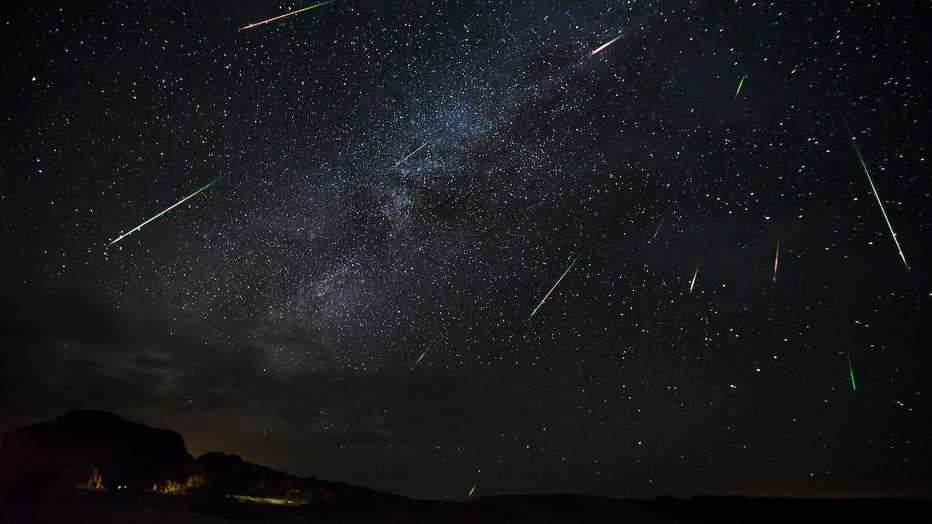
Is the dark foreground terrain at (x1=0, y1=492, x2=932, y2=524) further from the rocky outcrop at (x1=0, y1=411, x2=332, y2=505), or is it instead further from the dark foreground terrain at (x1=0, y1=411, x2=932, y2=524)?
the rocky outcrop at (x1=0, y1=411, x2=332, y2=505)

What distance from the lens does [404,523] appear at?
12.3 meters

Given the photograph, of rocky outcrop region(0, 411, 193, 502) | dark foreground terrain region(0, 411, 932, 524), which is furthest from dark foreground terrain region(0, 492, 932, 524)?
rocky outcrop region(0, 411, 193, 502)

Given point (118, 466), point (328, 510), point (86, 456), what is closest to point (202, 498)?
point (328, 510)

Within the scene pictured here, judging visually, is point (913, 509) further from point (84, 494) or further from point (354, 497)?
point (84, 494)

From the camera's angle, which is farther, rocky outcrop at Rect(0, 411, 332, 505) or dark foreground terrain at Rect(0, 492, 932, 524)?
Result: rocky outcrop at Rect(0, 411, 332, 505)

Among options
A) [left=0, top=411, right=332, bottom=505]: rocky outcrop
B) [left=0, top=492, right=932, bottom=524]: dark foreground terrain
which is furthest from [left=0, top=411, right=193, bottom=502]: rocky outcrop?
[left=0, top=492, right=932, bottom=524]: dark foreground terrain

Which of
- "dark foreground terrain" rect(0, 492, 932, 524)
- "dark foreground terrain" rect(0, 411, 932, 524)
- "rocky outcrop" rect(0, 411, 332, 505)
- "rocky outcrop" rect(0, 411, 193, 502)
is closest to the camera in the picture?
"dark foreground terrain" rect(0, 492, 932, 524)

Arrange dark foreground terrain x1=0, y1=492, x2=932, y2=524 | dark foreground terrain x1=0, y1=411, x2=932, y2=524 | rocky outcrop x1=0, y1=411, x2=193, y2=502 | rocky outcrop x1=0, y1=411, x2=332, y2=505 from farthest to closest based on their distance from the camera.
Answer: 1. rocky outcrop x1=0, y1=411, x2=332, y2=505
2. rocky outcrop x1=0, y1=411, x2=193, y2=502
3. dark foreground terrain x1=0, y1=411, x2=932, y2=524
4. dark foreground terrain x1=0, y1=492, x2=932, y2=524

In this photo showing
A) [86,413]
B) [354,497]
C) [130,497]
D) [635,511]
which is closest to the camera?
[130,497]

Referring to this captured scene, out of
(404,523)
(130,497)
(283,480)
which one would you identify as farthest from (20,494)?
(404,523)

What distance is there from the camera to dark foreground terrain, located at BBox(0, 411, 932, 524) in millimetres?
11359

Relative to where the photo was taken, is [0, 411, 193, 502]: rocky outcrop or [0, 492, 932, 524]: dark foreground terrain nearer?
[0, 492, 932, 524]: dark foreground terrain

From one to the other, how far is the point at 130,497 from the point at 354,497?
22.2 feet

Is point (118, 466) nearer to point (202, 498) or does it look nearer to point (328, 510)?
point (202, 498)
